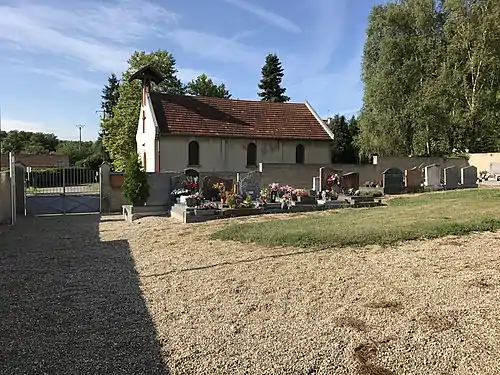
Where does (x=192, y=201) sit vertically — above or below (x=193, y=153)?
below

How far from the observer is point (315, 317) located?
4.91 metres

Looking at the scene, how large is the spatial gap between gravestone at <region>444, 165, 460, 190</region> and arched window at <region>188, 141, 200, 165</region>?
588 inches

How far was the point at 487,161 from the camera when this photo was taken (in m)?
33.2

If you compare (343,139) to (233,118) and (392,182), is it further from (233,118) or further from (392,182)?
(392,182)

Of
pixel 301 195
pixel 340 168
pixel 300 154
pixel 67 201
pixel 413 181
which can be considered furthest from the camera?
pixel 300 154

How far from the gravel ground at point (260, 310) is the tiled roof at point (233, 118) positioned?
66.0 ft

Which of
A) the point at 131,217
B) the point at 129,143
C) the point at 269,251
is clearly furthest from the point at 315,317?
the point at 129,143

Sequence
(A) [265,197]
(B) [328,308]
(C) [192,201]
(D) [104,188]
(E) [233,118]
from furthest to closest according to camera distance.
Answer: (E) [233,118] < (D) [104,188] < (A) [265,197] < (C) [192,201] < (B) [328,308]

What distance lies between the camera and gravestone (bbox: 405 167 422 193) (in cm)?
2283

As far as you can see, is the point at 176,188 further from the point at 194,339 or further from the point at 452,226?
the point at 194,339

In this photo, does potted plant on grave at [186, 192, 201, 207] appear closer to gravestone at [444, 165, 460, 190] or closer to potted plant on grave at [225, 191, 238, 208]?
potted plant on grave at [225, 191, 238, 208]

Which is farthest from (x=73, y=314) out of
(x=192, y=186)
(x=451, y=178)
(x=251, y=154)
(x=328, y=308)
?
(x=251, y=154)

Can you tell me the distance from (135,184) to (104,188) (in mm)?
2478

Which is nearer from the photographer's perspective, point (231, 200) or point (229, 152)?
point (231, 200)
